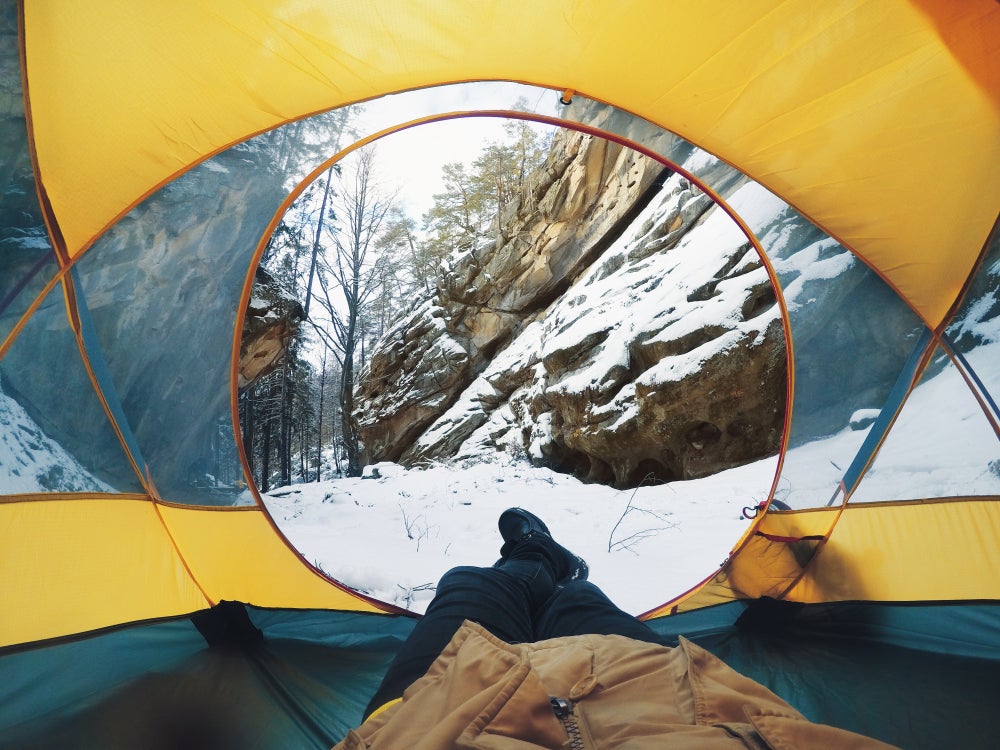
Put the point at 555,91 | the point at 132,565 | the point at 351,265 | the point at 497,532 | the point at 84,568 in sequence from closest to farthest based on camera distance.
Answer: the point at 84,568
the point at 132,565
the point at 555,91
the point at 497,532
the point at 351,265

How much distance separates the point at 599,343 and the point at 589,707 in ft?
16.6

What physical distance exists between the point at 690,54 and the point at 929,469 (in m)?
1.48

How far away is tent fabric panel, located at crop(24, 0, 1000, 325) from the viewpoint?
1.16 metres

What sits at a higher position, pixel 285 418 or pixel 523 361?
A: pixel 523 361

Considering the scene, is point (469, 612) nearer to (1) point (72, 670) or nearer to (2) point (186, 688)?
(2) point (186, 688)

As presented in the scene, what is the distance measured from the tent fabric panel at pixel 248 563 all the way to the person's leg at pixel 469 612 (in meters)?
0.80

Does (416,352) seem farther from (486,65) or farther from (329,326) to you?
(486,65)

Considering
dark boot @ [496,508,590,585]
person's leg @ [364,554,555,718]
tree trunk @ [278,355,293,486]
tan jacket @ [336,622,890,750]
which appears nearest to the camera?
tan jacket @ [336,622,890,750]

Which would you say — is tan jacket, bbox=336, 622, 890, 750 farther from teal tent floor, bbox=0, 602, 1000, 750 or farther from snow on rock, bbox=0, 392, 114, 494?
snow on rock, bbox=0, 392, 114, 494

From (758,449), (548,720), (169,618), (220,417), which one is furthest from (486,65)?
(758,449)

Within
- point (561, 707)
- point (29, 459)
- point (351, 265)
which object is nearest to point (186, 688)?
point (29, 459)

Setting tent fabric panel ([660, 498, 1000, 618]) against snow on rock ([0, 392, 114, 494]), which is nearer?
snow on rock ([0, 392, 114, 494])

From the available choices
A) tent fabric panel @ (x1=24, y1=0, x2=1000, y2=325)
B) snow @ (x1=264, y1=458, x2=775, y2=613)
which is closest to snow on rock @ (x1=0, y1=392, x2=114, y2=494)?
tent fabric panel @ (x1=24, y1=0, x2=1000, y2=325)

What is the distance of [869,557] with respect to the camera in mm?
1609
